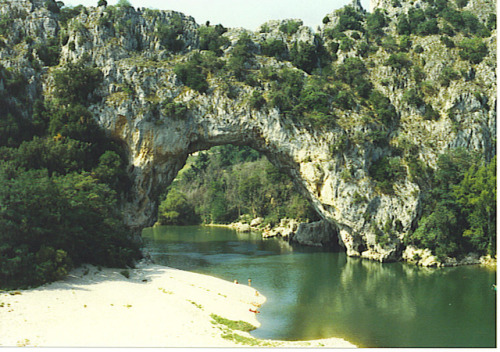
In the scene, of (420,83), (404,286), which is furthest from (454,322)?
(420,83)

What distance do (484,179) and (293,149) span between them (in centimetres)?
1996

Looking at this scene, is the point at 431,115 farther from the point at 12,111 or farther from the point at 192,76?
the point at 12,111

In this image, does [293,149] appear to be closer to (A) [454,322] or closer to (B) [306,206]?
A: (B) [306,206]

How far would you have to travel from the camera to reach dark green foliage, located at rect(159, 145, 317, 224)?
79.2 metres

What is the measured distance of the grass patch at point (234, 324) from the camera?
23722mm

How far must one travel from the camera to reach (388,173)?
4828cm

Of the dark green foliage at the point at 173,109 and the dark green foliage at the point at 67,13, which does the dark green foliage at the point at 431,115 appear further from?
the dark green foliage at the point at 67,13

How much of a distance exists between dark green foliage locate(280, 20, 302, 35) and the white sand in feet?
135

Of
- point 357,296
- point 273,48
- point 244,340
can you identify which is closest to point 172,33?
point 273,48

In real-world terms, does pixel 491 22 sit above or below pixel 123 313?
Result: above

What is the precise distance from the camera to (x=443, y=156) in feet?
155

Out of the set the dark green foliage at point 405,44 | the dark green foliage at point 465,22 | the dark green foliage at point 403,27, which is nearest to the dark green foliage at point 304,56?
the dark green foliage at point 405,44

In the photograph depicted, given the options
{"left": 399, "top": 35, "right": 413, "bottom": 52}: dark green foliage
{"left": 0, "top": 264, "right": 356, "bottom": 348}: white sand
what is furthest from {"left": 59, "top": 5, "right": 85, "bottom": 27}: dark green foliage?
{"left": 399, "top": 35, "right": 413, "bottom": 52}: dark green foliage

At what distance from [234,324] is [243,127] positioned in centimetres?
2853
